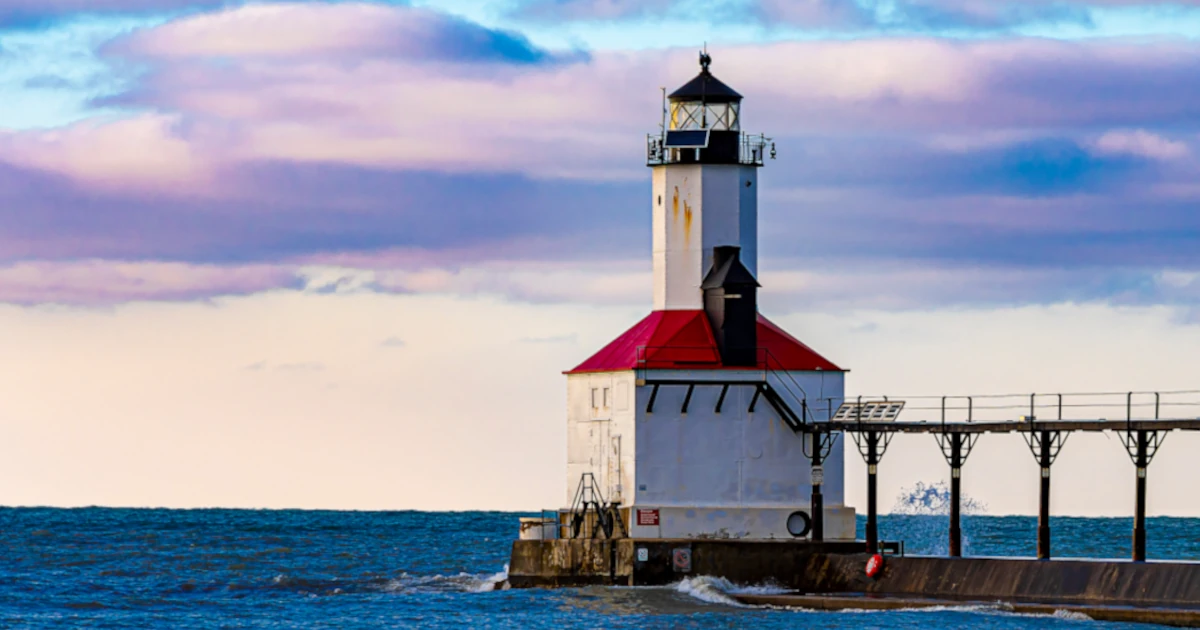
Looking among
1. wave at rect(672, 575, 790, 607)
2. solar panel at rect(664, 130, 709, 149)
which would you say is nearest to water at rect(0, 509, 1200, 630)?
wave at rect(672, 575, 790, 607)

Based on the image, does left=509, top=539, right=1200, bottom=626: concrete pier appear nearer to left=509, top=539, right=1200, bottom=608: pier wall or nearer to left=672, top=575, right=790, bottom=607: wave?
left=509, top=539, right=1200, bottom=608: pier wall

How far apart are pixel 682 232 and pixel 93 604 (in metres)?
18.0

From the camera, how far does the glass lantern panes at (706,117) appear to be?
55438 millimetres

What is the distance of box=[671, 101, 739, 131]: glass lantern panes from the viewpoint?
5544cm

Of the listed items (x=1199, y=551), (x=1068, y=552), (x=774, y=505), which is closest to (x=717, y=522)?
(x=774, y=505)

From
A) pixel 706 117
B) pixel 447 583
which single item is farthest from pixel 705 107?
pixel 447 583

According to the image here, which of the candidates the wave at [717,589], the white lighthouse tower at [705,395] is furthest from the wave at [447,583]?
the wave at [717,589]

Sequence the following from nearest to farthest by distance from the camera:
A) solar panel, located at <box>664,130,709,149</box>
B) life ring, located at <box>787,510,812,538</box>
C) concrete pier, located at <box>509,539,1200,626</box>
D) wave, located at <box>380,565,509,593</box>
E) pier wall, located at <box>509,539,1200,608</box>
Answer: concrete pier, located at <box>509,539,1200,626</box> < pier wall, located at <box>509,539,1200,608</box> < life ring, located at <box>787,510,812,538</box> < solar panel, located at <box>664,130,709,149</box> < wave, located at <box>380,565,509,593</box>

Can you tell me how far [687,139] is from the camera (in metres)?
55.0

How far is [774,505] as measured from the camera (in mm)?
52438

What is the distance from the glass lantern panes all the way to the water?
39.9 feet

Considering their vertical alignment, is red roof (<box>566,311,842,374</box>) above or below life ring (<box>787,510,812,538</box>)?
above

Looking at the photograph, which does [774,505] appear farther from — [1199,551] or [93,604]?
[1199,551]

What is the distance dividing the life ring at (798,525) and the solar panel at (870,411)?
2610 millimetres
